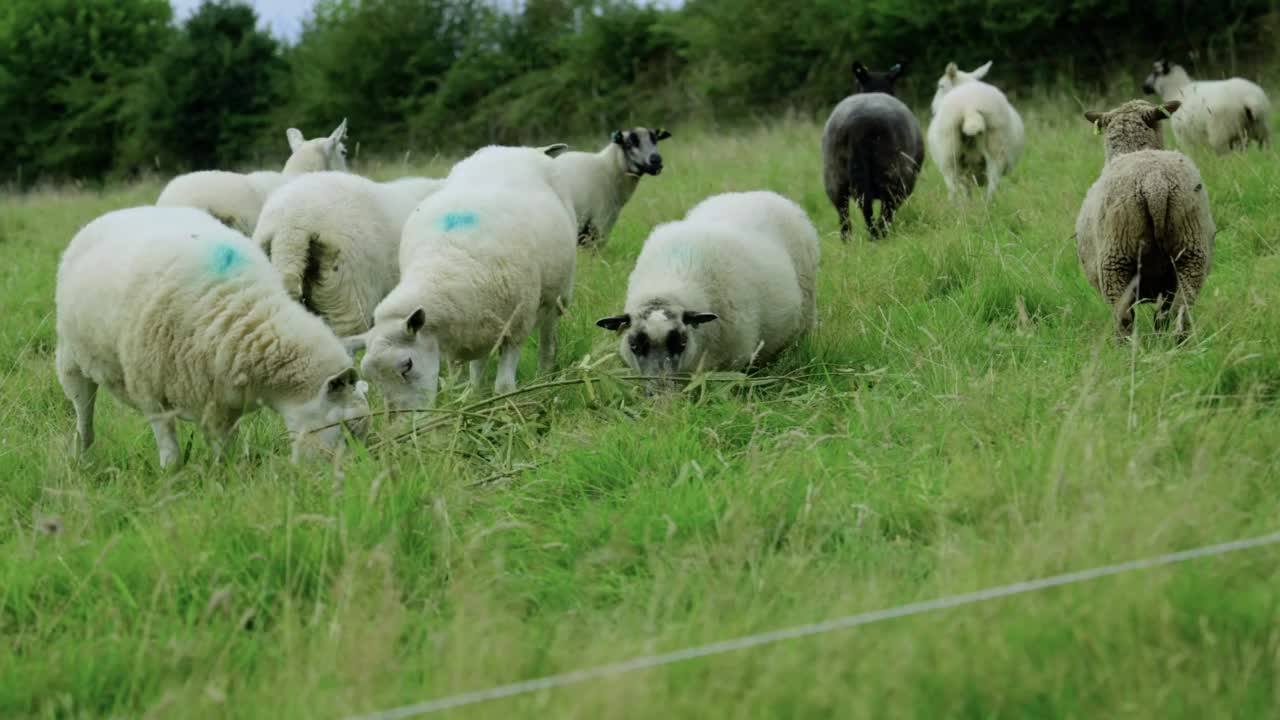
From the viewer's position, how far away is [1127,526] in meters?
2.73

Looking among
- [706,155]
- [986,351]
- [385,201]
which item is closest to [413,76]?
[706,155]

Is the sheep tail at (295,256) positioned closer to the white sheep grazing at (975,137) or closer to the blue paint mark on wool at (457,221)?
the blue paint mark on wool at (457,221)

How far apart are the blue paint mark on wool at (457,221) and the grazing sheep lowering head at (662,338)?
948 millimetres

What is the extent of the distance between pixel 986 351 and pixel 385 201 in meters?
3.41

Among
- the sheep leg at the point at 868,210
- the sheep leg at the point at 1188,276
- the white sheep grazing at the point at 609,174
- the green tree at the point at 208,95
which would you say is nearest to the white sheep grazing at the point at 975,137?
the sheep leg at the point at 868,210

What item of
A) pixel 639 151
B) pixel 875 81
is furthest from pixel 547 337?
pixel 875 81

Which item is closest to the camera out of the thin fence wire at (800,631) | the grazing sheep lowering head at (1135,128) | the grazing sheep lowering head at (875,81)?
the thin fence wire at (800,631)

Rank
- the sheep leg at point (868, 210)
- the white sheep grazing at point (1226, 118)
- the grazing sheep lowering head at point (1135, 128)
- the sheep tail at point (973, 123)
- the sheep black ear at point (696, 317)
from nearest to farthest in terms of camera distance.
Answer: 1. the sheep black ear at point (696, 317)
2. the grazing sheep lowering head at point (1135, 128)
3. the sheep leg at point (868, 210)
4. the sheep tail at point (973, 123)
5. the white sheep grazing at point (1226, 118)

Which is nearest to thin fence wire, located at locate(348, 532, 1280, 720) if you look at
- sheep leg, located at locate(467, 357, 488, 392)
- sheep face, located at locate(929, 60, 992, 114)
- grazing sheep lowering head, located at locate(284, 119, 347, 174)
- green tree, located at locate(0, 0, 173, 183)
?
sheep leg, located at locate(467, 357, 488, 392)

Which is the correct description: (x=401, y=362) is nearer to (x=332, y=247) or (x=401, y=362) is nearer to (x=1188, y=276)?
(x=332, y=247)

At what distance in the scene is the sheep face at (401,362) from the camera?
5230mm

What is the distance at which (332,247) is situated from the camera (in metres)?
6.28

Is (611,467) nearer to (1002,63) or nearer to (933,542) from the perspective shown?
(933,542)

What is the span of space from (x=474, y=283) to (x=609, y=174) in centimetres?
564
